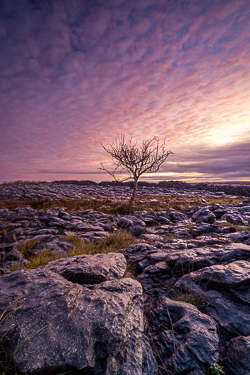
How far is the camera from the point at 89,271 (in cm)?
336

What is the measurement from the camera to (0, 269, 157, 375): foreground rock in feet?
5.82

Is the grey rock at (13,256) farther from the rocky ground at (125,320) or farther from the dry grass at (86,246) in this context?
the rocky ground at (125,320)

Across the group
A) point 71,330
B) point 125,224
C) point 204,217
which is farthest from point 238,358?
point 204,217

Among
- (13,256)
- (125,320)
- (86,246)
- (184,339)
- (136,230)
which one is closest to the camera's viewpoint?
(125,320)

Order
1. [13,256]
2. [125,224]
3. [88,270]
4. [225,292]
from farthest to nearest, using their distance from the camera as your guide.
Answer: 1. [125,224]
2. [13,256]
3. [88,270]
4. [225,292]

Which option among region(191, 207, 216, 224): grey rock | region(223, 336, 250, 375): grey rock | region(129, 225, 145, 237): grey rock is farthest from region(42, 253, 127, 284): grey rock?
region(191, 207, 216, 224): grey rock

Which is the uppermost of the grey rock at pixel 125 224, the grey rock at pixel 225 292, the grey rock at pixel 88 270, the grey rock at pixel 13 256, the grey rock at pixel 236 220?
the grey rock at pixel 88 270

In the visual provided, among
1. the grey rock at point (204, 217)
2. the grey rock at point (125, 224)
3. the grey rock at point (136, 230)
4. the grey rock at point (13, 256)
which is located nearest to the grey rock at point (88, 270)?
the grey rock at point (13, 256)

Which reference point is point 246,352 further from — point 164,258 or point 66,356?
point 164,258

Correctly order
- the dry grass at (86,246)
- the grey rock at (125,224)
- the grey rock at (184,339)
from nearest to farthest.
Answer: the grey rock at (184,339)
the dry grass at (86,246)
the grey rock at (125,224)

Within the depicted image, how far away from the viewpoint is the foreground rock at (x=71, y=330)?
5.82ft

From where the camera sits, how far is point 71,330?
1978 millimetres

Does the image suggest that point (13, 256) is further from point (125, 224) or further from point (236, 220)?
point (236, 220)

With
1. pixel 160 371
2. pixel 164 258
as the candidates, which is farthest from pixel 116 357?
pixel 164 258
